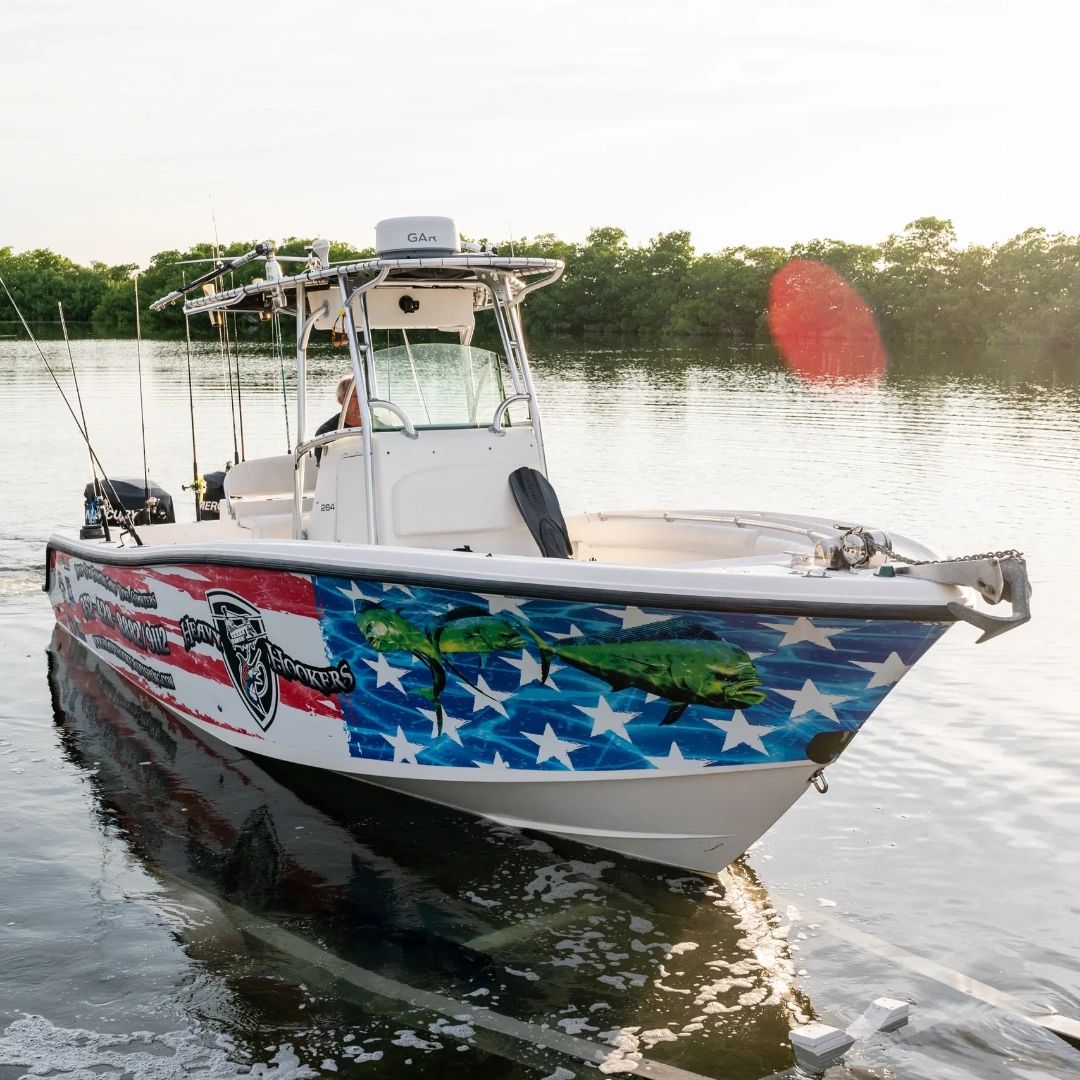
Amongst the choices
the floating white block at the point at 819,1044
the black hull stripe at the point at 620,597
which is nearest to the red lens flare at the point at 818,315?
the black hull stripe at the point at 620,597

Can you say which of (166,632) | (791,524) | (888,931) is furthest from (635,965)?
(166,632)

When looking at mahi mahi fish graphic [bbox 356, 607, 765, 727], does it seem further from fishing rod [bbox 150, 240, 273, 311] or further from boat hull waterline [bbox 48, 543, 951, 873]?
fishing rod [bbox 150, 240, 273, 311]

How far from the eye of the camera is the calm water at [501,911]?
15.4ft

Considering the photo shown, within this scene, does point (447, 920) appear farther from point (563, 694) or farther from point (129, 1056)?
point (129, 1056)

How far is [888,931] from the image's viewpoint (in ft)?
18.4

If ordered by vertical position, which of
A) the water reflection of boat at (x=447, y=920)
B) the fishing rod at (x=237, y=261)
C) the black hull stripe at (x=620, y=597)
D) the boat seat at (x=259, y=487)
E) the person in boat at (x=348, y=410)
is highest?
the fishing rod at (x=237, y=261)

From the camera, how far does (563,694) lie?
543 cm

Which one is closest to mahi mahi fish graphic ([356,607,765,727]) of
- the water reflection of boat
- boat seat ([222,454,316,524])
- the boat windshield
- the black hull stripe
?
the black hull stripe

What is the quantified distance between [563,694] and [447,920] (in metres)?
1.20

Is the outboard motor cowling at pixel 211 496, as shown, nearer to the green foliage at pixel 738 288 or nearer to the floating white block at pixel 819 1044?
the floating white block at pixel 819 1044

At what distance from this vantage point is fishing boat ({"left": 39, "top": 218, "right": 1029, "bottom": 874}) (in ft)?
16.5

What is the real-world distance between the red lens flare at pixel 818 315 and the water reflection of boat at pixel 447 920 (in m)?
60.4

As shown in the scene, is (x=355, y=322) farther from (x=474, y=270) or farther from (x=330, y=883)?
(x=330, y=883)

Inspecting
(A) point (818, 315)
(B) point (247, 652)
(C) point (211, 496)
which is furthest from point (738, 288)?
(B) point (247, 652)
